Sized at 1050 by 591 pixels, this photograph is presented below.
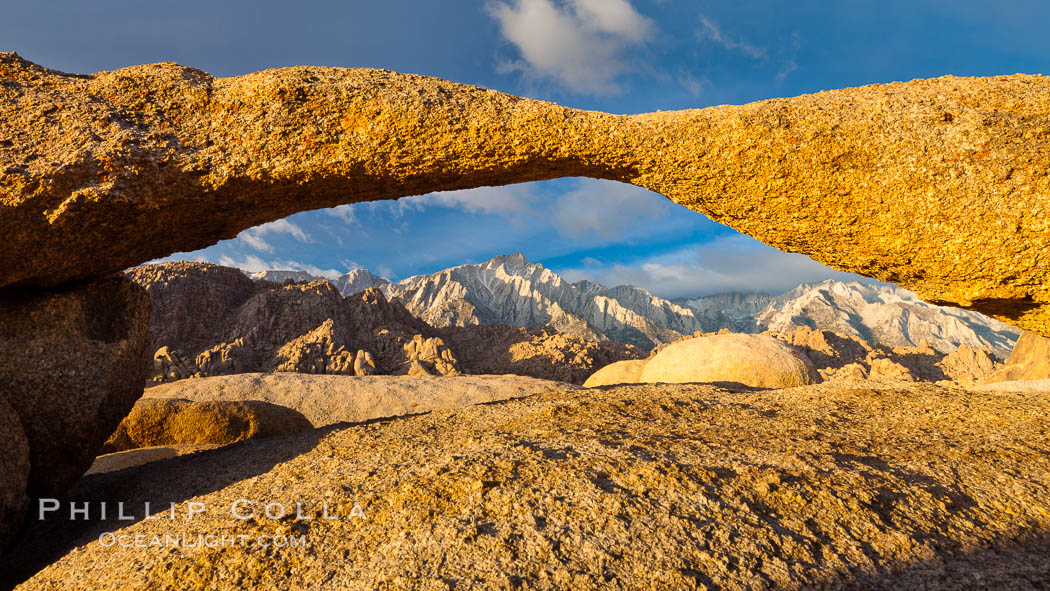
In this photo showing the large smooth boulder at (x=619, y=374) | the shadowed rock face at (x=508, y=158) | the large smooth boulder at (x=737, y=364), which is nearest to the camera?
the shadowed rock face at (x=508, y=158)

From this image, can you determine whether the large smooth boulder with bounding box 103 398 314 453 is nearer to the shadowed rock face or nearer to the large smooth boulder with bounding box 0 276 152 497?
the large smooth boulder with bounding box 0 276 152 497

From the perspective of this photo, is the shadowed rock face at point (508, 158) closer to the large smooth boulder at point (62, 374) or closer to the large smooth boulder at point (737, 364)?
the large smooth boulder at point (62, 374)

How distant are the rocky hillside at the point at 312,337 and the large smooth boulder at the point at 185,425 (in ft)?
59.5

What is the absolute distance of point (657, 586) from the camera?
230 cm

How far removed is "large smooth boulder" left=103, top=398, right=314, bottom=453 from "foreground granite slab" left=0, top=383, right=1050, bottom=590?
225 cm

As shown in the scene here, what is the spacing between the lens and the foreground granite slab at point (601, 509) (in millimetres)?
2484

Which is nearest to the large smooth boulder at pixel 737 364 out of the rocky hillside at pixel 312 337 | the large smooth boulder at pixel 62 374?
the large smooth boulder at pixel 62 374

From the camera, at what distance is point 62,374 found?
4.48 meters

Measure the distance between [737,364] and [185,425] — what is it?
12371mm

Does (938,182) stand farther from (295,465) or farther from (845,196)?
(295,465)

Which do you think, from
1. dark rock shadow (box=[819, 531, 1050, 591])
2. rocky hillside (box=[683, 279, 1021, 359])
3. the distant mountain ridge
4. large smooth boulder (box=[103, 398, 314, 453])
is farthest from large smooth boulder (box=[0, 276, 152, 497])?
rocky hillside (box=[683, 279, 1021, 359])

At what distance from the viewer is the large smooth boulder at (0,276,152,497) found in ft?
14.3

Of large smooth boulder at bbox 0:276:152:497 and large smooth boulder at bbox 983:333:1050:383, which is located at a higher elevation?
large smooth boulder at bbox 0:276:152:497

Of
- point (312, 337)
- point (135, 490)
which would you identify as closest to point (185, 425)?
point (135, 490)
